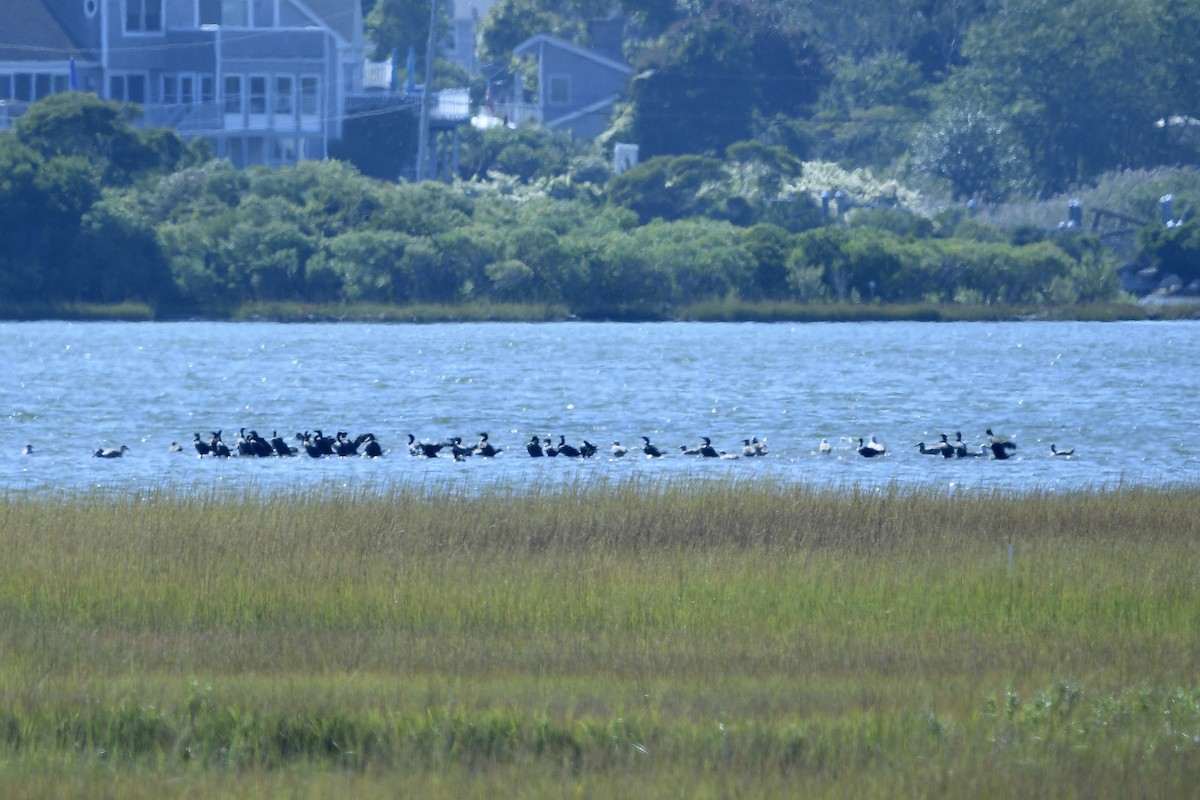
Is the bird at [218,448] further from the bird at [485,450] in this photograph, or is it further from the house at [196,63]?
the house at [196,63]

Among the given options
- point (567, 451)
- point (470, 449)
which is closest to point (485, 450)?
point (470, 449)

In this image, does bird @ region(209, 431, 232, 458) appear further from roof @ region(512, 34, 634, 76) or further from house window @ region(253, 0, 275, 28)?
roof @ region(512, 34, 634, 76)

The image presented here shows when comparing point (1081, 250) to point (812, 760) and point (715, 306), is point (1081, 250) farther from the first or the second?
point (812, 760)

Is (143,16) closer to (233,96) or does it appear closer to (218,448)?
(233,96)

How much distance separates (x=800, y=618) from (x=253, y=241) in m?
51.9

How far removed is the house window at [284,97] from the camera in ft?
251

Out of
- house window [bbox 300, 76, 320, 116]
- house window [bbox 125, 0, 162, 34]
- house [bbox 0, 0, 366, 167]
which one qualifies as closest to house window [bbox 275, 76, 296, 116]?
house [bbox 0, 0, 366, 167]

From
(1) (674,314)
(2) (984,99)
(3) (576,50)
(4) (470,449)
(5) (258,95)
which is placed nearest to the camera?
(4) (470,449)

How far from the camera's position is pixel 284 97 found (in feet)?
252

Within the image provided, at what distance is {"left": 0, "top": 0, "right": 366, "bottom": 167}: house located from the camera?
242 ft

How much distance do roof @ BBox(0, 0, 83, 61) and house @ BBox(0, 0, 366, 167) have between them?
1.4 inches

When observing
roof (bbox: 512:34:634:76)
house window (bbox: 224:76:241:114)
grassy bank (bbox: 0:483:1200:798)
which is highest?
roof (bbox: 512:34:634:76)

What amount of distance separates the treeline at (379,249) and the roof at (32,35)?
7416 millimetres

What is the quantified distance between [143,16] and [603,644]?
214 feet
